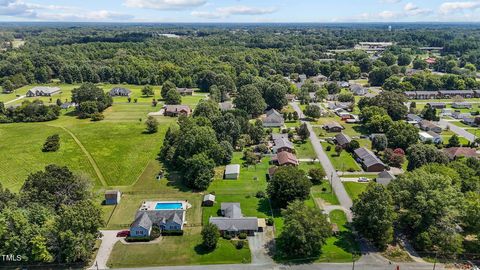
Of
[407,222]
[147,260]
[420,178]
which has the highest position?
[420,178]

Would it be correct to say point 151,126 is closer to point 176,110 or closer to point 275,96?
point 176,110

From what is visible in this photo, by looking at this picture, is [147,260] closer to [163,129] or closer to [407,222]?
[407,222]

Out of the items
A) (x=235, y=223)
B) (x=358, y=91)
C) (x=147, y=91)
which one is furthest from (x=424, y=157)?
(x=147, y=91)

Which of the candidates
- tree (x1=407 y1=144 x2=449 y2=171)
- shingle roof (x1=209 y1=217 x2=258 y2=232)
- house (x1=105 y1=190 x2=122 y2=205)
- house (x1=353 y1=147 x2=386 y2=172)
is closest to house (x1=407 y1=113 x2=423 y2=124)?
house (x1=353 y1=147 x2=386 y2=172)

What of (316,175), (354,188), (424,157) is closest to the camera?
(354,188)

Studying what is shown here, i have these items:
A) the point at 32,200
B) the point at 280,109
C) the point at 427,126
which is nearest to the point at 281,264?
the point at 32,200

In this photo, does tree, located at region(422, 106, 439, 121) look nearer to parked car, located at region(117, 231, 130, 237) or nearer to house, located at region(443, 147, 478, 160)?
house, located at region(443, 147, 478, 160)

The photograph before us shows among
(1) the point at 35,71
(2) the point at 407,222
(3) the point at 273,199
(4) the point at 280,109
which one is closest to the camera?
(2) the point at 407,222
